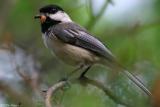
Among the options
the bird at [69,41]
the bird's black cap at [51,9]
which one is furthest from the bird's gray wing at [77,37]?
the bird's black cap at [51,9]

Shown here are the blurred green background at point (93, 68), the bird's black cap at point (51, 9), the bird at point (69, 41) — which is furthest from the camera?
the bird's black cap at point (51, 9)

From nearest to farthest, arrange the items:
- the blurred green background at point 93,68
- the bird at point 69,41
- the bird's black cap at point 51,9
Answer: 1. the blurred green background at point 93,68
2. the bird at point 69,41
3. the bird's black cap at point 51,9

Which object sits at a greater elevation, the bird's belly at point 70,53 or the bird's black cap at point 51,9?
the bird's black cap at point 51,9

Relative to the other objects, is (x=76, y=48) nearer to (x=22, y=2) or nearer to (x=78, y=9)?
(x=78, y=9)

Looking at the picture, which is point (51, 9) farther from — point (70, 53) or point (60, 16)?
point (70, 53)

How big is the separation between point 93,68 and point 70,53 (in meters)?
0.24

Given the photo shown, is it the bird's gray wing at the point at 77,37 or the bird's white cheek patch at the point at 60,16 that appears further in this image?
the bird's white cheek patch at the point at 60,16

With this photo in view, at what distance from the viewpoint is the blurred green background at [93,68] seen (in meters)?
1.92

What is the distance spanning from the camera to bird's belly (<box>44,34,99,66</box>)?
380 centimetres

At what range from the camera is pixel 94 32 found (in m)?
4.21

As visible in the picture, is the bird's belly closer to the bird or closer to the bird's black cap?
the bird

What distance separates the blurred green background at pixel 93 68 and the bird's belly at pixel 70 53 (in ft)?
0.46

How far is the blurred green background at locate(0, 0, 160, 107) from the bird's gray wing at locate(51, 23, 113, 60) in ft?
0.29

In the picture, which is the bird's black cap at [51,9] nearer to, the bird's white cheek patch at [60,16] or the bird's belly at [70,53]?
the bird's white cheek patch at [60,16]
